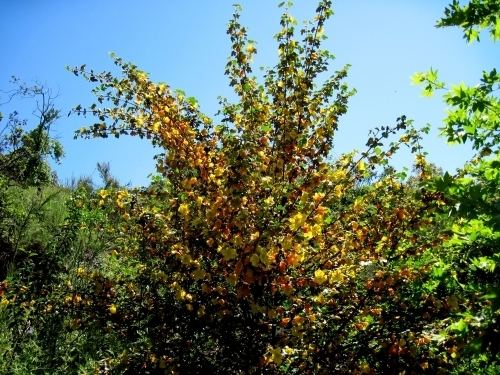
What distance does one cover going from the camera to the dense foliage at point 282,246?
9.66 feet

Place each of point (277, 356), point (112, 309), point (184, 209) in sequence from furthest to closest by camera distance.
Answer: point (112, 309)
point (184, 209)
point (277, 356)

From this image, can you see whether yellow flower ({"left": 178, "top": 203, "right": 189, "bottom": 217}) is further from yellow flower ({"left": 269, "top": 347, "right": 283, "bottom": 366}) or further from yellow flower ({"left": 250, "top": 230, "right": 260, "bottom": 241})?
yellow flower ({"left": 269, "top": 347, "right": 283, "bottom": 366})

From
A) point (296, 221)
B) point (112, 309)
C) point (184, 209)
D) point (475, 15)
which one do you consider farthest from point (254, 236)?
point (475, 15)

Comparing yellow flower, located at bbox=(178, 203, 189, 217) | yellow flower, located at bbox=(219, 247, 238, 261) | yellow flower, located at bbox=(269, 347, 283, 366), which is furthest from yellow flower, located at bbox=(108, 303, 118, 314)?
yellow flower, located at bbox=(269, 347, 283, 366)

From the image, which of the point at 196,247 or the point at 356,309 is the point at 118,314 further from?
the point at 356,309

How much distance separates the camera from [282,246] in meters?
2.76

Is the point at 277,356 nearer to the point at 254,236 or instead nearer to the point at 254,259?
the point at 254,259

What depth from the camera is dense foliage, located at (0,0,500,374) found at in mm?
2945

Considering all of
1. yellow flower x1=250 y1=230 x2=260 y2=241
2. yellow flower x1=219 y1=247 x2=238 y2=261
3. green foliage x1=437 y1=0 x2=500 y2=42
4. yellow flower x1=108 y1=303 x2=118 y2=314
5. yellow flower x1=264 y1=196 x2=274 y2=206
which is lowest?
yellow flower x1=108 y1=303 x2=118 y2=314

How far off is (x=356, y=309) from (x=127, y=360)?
6.62 feet

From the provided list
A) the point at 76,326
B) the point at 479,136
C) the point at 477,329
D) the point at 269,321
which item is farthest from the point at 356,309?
the point at 76,326

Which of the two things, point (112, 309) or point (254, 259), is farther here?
point (112, 309)

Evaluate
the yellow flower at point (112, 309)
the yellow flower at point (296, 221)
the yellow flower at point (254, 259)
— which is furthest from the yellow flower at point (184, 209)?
the yellow flower at point (112, 309)

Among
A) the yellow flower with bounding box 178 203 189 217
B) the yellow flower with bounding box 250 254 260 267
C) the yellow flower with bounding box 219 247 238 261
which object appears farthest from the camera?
the yellow flower with bounding box 178 203 189 217
